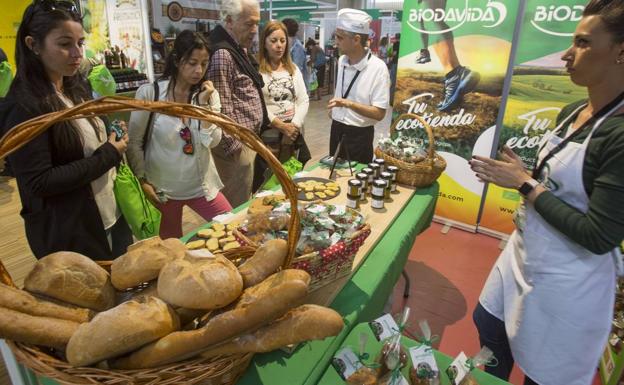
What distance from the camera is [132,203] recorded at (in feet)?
5.27

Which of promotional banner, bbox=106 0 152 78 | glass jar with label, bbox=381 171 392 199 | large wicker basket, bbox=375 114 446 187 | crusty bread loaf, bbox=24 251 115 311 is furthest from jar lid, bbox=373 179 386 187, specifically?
promotional banner, bbox=106 0 152 78

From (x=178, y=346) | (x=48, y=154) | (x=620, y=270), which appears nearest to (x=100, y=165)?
(x=48, y=154)

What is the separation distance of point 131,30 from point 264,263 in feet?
15.8

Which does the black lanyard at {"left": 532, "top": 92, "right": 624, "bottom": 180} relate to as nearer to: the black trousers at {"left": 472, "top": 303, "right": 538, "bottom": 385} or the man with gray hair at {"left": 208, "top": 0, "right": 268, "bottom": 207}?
the black trousers at {"left": 472, "top": 303, "right": 538, "bottom": 385}

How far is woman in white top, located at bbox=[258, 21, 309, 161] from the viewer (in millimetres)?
2609

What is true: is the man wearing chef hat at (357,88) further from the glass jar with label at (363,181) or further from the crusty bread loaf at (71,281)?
the crusty bread loaf at (71,281)

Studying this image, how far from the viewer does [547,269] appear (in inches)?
45.1

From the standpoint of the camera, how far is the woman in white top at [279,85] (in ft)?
8.56

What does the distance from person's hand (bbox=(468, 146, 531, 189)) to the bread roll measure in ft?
3.99

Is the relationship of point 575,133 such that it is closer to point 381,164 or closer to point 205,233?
point 381,164

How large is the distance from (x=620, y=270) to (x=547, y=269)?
0.22m

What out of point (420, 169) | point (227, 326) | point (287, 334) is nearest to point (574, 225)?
point (287, 334)

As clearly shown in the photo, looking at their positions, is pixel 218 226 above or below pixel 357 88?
below

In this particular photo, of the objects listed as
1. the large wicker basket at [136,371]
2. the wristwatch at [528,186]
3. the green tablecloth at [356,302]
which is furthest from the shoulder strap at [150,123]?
the wristwatch at [528,186]
